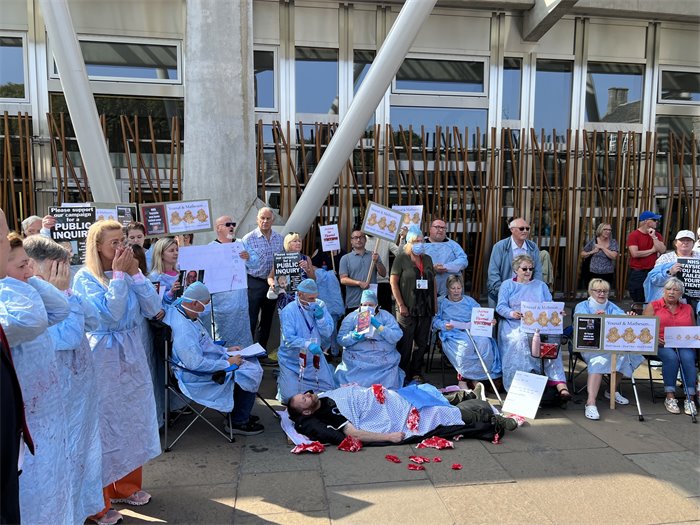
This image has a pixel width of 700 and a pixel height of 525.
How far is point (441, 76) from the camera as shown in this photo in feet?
30.5

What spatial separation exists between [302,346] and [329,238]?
2.17m

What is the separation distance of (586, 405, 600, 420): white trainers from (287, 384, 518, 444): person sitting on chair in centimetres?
94

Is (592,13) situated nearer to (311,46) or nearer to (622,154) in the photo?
(622,154)

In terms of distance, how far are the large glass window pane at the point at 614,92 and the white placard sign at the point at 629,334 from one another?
18.6ft

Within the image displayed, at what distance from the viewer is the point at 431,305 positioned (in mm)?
6137

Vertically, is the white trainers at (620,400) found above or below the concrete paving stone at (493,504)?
below

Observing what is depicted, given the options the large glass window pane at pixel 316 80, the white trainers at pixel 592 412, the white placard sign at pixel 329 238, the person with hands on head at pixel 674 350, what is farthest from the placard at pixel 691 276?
the large glass window pane at pixel 316 80

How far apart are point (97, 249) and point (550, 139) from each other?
828 cm

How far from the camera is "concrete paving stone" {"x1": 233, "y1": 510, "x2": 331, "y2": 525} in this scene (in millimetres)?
3221

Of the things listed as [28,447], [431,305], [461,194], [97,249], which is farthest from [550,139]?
[28,447]

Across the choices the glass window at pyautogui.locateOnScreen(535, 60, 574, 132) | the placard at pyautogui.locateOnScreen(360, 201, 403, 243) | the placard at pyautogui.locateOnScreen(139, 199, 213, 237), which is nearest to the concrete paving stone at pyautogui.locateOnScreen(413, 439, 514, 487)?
the placard at pyautogui.locateOnScreen(360, 201, 403, 243)

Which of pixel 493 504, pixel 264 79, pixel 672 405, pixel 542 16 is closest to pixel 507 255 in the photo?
pixel 672 405

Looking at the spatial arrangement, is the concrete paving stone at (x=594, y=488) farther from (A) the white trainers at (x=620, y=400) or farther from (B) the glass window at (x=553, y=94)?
(B) the glass window at (x=553, y=94)

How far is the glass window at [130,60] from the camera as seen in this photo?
8430mm
